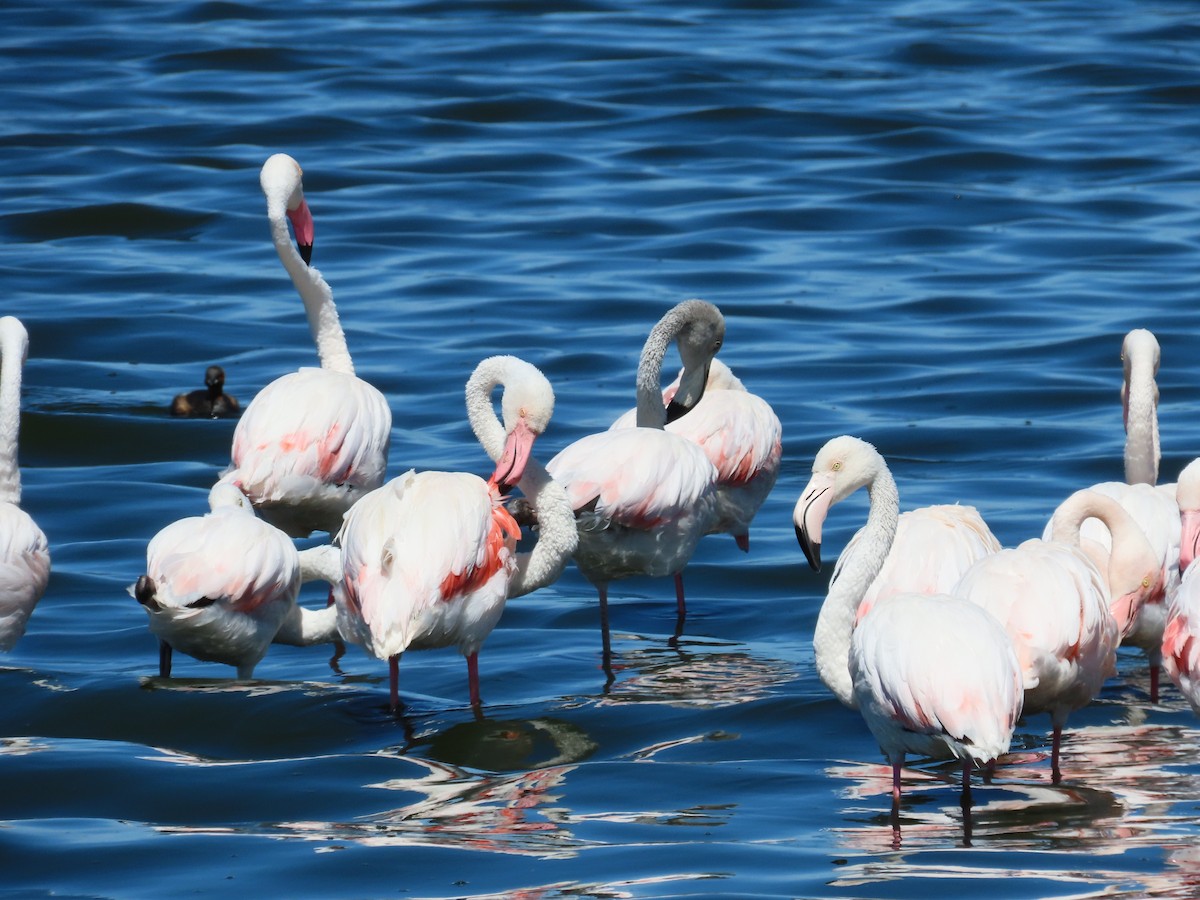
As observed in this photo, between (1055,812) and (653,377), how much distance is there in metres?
3.70

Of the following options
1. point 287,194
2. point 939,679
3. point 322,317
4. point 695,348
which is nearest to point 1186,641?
point 939,679

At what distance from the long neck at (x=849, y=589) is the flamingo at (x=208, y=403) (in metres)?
5.44

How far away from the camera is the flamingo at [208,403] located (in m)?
11.4

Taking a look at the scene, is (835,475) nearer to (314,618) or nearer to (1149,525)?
(1149,525)

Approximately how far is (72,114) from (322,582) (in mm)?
11060

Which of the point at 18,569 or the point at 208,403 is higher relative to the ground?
the point at 208,403

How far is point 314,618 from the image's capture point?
781 cm

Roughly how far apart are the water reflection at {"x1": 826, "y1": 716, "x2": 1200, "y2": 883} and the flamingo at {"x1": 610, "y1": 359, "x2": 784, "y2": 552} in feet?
7.71

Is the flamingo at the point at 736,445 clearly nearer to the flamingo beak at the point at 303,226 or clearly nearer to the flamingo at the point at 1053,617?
the flamingo beak at the point at 303,226

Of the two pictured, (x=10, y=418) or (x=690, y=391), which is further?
(x=690, y=391)

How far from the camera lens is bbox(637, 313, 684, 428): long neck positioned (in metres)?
9.23

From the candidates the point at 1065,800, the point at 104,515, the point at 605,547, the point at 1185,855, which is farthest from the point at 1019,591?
the point at 104,515

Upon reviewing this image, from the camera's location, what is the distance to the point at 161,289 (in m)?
14.7

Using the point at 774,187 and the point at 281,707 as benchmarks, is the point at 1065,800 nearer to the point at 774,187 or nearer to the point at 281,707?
the point at 281,707
